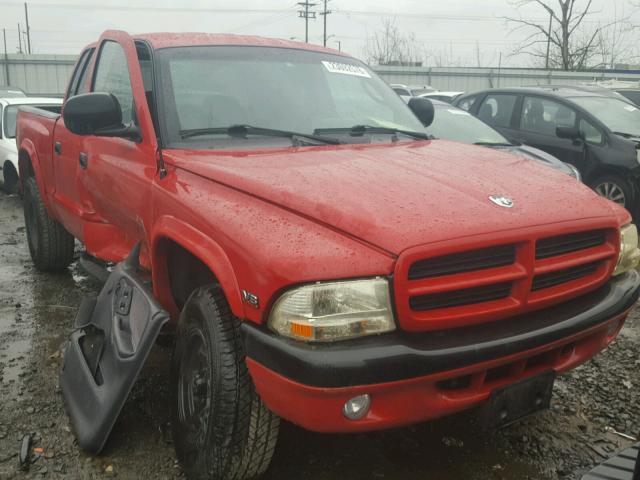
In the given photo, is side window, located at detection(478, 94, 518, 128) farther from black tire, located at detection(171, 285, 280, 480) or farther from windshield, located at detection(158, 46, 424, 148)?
black tire, located at detection(171, 285, 280, 480)

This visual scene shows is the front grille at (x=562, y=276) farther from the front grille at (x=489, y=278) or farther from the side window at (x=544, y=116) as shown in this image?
the side window at (x=544, y=116)

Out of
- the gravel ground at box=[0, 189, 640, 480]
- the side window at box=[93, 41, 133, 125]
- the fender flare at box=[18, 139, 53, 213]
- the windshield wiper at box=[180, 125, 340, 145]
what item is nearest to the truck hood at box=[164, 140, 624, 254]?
the windshield wiper at box=[180, 125, 340, 145]

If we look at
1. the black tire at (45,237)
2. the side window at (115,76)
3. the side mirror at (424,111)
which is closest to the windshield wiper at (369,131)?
the side mirror at (424,111)

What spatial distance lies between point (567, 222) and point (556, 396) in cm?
139

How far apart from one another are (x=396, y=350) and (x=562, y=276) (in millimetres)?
814

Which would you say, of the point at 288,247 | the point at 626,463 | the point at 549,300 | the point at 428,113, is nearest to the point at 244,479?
the point at 288,247

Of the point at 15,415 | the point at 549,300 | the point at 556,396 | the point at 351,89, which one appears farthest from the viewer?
the point at 351,89

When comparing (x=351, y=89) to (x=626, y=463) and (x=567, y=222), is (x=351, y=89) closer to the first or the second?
(x=567, y=222)

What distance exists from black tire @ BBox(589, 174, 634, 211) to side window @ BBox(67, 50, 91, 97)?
564 cm

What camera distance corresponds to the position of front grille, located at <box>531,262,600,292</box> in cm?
225

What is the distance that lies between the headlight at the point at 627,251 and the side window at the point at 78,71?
366 cm

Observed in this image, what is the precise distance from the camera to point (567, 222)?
89.4 inches

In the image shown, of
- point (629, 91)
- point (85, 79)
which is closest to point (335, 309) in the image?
point (85, 79)

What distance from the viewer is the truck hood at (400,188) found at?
6.76 ft
